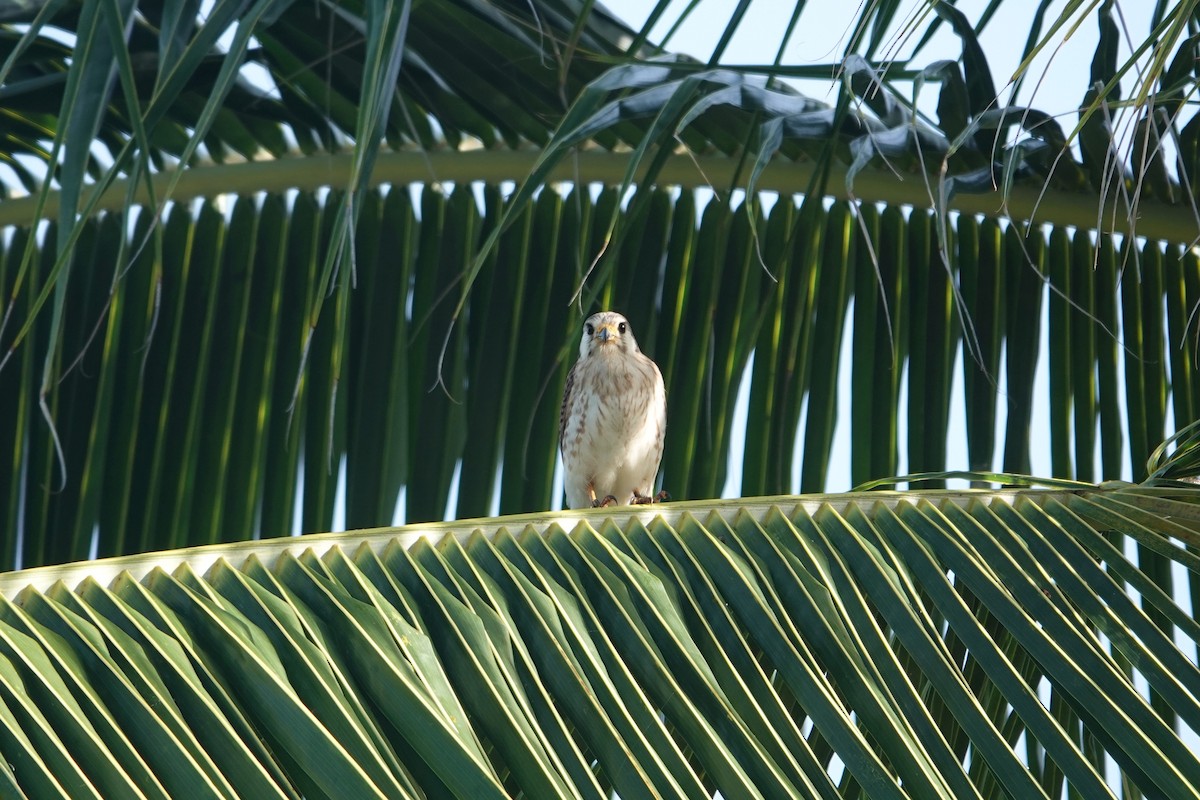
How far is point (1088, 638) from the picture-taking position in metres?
2.24

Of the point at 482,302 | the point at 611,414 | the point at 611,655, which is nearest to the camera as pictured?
the point at 611,655

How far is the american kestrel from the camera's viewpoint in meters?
5.17

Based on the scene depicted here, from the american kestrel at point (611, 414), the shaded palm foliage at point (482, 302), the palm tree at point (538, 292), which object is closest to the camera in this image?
the palm tree at point (538, 292)

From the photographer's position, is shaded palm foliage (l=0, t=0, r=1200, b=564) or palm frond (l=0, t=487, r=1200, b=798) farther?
shaded palm foliage (l=0, t=0, r=1200, b=564)

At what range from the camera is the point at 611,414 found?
17.4ft

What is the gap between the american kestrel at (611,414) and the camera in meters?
5.17

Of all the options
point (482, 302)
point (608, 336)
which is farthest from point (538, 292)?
point (608, 336)

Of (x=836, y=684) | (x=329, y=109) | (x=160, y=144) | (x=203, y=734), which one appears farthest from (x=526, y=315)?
(x=203, y=734)

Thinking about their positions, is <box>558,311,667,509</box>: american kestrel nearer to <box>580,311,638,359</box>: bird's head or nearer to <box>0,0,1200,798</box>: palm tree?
<box>580,311,638,359</box>: bird's head

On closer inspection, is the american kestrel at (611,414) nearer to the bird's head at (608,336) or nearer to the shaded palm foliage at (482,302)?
the bird's head at (608,336)

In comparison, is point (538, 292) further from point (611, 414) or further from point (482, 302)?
point (611, 414)

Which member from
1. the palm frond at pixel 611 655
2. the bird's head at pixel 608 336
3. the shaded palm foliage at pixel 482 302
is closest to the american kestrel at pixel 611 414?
the bird's head at pixel 608 336

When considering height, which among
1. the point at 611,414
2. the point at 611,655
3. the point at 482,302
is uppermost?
the point at 482,302

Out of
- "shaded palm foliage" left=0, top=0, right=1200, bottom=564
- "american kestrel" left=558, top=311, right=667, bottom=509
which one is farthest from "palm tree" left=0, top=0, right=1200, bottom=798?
"american kestrel" left=558, top=311, right=667, bottom=509
